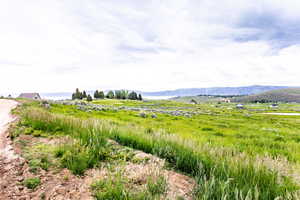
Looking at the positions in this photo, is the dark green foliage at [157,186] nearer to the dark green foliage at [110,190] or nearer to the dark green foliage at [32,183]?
the dark green foliage at [110,190]

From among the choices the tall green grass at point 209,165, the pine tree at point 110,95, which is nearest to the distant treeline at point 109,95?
the pine tree at point 110,95

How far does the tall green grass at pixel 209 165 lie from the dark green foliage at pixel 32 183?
1.16 metres

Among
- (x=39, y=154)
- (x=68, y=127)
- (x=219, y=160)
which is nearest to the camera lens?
(x=219, y=160)

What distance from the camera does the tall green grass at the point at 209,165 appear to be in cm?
253

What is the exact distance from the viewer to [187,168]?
12.1ft

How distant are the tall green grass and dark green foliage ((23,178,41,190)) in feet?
3.80

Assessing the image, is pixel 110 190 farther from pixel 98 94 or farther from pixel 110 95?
pixel 110 95

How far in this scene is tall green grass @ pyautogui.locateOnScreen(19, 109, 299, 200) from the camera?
2529 millimetres

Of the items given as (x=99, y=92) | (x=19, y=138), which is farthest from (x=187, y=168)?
(x=99, y=92)

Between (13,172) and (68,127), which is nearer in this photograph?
(13,172)

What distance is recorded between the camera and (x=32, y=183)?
115 inches

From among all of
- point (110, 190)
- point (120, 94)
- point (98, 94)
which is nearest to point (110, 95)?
point (120, 94)

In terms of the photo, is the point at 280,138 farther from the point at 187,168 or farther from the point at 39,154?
the point at 39,154

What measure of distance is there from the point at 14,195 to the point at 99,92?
140 metres
